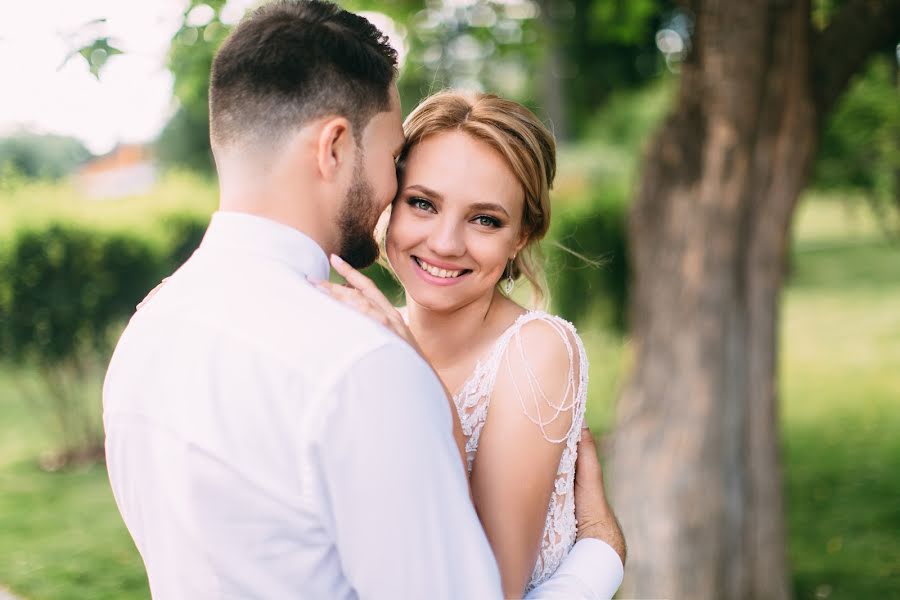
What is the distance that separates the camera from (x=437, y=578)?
1.50 m

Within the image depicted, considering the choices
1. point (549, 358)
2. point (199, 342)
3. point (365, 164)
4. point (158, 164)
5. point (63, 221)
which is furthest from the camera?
point (158, 164)

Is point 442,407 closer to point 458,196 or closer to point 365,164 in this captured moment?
point 365,164

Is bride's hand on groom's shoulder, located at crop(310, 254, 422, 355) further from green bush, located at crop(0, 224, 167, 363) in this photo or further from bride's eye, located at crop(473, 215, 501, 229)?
green bush, located at crop(0, 224, 167, 363)

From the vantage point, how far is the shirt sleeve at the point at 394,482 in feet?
4.68

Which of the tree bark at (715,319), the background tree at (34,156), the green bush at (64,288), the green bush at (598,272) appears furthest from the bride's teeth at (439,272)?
the green bush at (64,288)

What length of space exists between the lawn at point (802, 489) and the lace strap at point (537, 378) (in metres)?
5.00

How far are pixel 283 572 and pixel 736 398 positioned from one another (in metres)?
4.24

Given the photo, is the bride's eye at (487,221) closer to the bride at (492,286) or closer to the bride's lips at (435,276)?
the bride at (492,286)

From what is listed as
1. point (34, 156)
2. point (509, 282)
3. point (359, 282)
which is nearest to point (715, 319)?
point (509, 282)

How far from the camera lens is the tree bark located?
16.1ft

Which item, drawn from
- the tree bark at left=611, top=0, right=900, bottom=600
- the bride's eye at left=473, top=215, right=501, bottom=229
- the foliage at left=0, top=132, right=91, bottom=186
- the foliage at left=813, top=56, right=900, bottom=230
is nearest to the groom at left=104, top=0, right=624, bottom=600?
the bride's eye at left=473, top=215, right=501, bottom=229

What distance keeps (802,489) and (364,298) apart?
8.65 metres

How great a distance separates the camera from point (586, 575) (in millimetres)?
2273

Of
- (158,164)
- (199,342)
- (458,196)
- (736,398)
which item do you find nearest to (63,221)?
(736,398)
